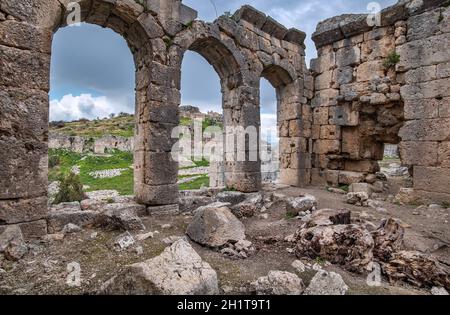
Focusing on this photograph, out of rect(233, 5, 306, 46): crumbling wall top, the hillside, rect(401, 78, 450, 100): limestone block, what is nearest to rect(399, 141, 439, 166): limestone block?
rect(401, 78, 450, 100): limestone block

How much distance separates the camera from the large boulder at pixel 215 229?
3.59 meters

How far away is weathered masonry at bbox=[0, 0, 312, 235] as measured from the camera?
3.48m

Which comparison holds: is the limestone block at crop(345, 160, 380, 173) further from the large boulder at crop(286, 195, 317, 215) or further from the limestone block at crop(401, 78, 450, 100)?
the large boulder at crop(286, 195, 317, 215)

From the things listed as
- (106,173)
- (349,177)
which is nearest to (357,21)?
(349,177)

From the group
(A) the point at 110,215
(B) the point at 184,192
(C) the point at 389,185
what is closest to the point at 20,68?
(A) the point at 110,215

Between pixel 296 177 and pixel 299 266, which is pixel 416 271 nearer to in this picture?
pixel 299 266

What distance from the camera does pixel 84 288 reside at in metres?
2.49

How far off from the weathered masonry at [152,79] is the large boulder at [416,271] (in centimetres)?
361

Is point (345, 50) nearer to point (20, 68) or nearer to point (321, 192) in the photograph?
point (321, 192)

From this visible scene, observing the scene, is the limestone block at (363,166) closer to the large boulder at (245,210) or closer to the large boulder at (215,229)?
the large boulder at (245,210)

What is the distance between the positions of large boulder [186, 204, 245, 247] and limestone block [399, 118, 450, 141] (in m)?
5.28

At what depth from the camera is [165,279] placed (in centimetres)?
222

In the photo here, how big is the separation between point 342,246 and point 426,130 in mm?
4937

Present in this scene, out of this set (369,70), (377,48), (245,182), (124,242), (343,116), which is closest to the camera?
(124,242)
